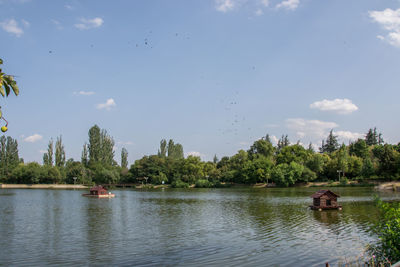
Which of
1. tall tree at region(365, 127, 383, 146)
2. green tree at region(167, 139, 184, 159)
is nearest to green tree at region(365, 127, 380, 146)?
tall tree at region(365, 127, 383, 146)

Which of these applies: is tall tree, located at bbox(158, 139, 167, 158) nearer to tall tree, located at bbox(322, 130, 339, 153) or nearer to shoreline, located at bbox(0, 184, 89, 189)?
shoreline, located at bbox(0, 184, 89, 189)

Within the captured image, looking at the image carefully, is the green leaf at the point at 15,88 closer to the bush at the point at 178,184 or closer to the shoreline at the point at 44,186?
the bush at the point at 178,184

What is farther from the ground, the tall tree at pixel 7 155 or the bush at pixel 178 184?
the tall tree at pixel 7 155

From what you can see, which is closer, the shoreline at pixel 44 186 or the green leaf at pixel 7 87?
the green leaf at pixel 7 87

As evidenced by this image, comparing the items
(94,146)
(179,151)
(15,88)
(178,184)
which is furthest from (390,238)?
(179,151)

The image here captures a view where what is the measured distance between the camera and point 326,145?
15175 centimetres

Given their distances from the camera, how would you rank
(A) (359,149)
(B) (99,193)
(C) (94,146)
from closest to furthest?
(B) (99,193) < (A) (359,149) < (C) (94,146)

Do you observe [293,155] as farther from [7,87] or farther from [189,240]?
[7,87]

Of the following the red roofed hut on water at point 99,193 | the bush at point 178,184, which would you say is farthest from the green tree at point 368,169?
the red roofed hut on water at point 99,193

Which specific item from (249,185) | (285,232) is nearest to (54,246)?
(285,232)

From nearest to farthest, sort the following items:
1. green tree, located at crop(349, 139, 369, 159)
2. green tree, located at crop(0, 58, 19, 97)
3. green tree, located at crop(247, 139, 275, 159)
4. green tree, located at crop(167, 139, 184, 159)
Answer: green tree, located at crop(0, 58, 19, 97) < green tree, located at crop(349, 139, 369, 159) < green tree, located at crop(247, 139, 275, 159) < green tree, located at crop(167, 139, 184, 159)

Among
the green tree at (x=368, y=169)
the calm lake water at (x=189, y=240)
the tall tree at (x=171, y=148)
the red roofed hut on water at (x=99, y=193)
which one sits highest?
the tall tree at (x=171, y=148)

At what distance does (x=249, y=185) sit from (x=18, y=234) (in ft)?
305

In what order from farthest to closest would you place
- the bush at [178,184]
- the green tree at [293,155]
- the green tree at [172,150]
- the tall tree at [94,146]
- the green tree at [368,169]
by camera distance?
the green tree at [172,150] < the tall tree at [94,146] < the bush at [178,184] < the green tree at [293,155] < the green tree at [368,169]
